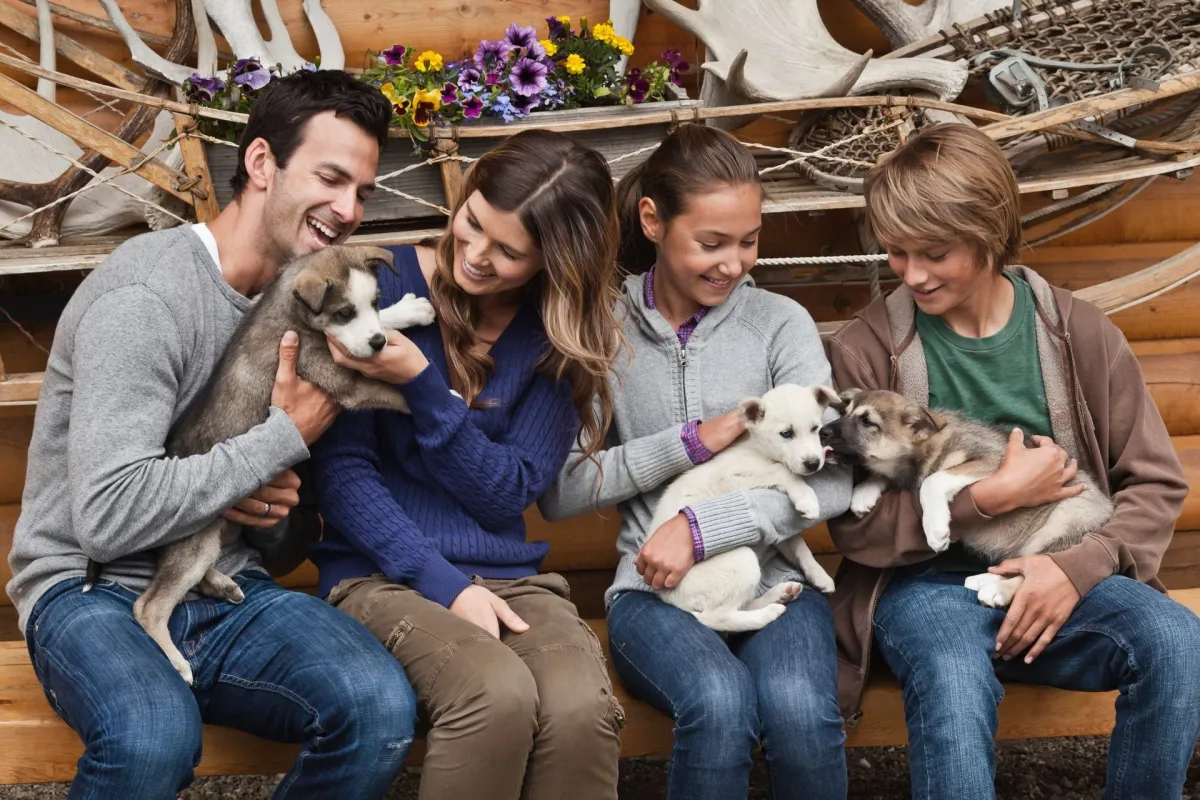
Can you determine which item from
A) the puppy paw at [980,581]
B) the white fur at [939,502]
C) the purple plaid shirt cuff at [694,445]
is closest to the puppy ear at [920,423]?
the white fur at [939,502]

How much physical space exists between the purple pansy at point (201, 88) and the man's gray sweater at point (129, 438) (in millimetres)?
1208

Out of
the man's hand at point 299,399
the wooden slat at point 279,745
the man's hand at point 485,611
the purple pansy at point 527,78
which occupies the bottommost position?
the wooden slat at point 279,745

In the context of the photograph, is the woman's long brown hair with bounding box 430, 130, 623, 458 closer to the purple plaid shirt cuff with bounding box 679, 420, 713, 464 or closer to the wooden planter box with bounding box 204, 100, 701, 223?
the purple plaid shirt cuff with bounding box 679, 420, 713, 464

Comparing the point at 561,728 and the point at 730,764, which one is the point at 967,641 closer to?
the point at 730,764

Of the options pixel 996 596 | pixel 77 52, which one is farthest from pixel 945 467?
pixel 77 52

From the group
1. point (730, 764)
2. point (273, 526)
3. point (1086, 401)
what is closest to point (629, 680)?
point (730, 764)

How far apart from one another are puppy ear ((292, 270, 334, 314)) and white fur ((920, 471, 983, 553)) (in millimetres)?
1701

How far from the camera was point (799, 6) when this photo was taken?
4715mm

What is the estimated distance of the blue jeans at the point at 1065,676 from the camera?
2.79m

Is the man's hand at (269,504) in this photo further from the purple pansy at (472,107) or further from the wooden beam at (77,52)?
the wooden beam at (77,52)

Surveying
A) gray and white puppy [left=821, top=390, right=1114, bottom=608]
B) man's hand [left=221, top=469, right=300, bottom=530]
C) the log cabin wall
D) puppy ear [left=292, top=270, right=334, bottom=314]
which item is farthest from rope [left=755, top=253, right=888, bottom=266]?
man's hand [left=221, top=469, right=300, bottom=530]

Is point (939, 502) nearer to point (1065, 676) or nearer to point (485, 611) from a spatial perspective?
point (1065, 676)

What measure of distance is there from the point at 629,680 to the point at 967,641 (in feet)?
2.93

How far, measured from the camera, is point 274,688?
8.94ft
